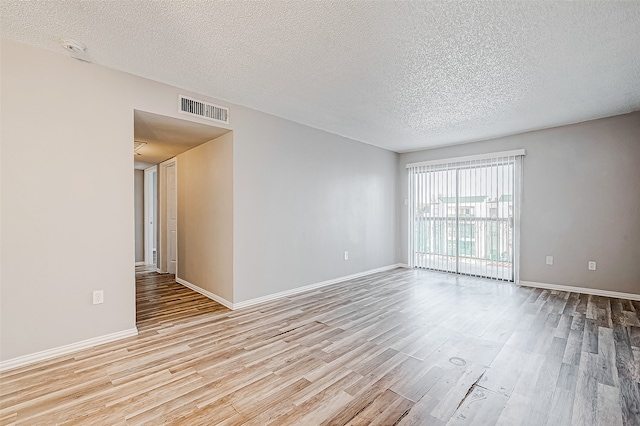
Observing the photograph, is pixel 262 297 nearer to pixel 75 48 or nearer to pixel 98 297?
pixel 98 297

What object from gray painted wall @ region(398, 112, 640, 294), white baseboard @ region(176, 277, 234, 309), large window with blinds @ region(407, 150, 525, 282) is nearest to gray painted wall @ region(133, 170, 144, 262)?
white baseboard @ region(176, 277, 234, 309)

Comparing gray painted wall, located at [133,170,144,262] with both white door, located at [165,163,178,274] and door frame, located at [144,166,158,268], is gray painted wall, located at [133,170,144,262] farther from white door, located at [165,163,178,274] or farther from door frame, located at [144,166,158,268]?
white door, located at [165,163,178,274]

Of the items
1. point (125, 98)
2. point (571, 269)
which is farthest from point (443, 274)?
point (125, 98)

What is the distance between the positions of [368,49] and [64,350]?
3.62 m

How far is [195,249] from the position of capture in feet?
14.7

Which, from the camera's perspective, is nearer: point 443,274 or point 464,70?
point 464,70

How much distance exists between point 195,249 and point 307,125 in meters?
2.59

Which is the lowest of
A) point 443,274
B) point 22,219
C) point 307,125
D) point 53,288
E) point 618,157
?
point 443,274

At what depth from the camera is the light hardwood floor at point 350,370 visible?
173 cm

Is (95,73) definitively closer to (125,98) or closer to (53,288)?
(125,98)

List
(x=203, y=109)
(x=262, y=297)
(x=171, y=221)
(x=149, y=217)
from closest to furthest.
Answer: (x=203, y=109)
(x=262, y=297)
(x=171, y=221)
(x=149, y=217)

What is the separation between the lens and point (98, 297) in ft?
8.74

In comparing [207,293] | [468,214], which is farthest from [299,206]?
[468,214]

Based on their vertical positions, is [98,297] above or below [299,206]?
below
